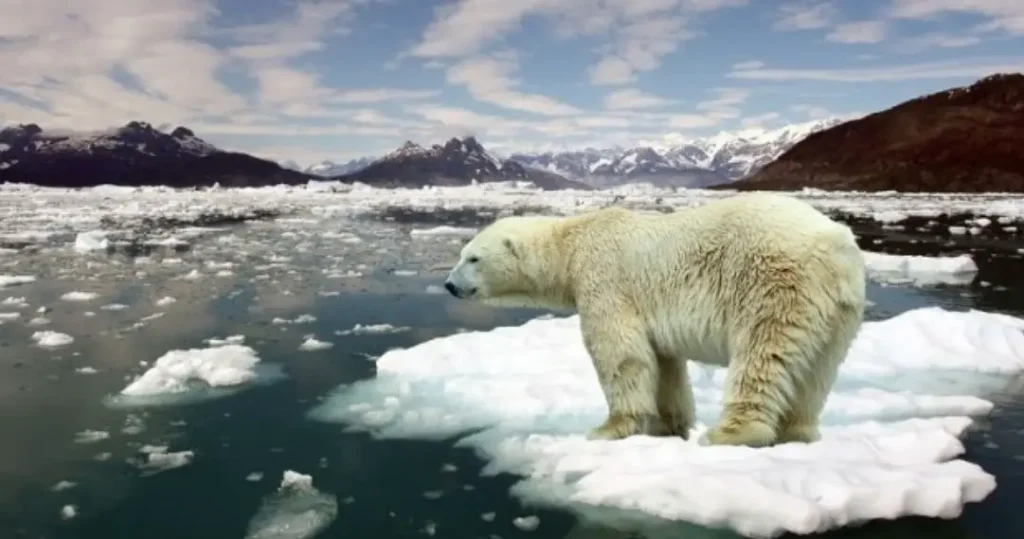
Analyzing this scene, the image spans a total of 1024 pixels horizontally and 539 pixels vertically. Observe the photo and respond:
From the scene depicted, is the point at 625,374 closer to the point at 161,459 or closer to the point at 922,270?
the point at 161,459

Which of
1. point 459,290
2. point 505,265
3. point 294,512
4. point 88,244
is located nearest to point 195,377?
point 459,290

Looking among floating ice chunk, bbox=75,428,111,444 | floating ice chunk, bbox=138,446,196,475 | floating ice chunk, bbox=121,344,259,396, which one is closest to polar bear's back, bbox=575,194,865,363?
floating ice chunk, bbox=138,446,196,475

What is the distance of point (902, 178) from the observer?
343ft

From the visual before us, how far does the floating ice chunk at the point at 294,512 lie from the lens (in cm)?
389

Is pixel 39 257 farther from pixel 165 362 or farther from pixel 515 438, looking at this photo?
pixel 515 438

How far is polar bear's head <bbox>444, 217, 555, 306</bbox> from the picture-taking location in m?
4.97

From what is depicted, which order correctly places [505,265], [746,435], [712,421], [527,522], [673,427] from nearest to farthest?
1. [527,522]
2. [746,435]
3. [673,427]
4. [505,265]
5. [712,421]

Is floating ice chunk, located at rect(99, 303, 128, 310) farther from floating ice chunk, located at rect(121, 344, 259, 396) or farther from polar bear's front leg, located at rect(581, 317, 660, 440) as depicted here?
polar bear's front leg, located at rect(581, 317, 660, 440)

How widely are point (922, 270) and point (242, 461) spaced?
13246mm

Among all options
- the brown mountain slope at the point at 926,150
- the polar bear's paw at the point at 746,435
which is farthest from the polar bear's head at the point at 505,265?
the brown mountain slope at the point at 926,150

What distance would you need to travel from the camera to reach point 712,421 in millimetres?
5508

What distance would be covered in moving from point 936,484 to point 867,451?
0.44m

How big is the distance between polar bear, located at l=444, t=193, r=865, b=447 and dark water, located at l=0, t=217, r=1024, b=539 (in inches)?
28.1

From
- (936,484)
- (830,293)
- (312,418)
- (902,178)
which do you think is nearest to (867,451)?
(936,484)
